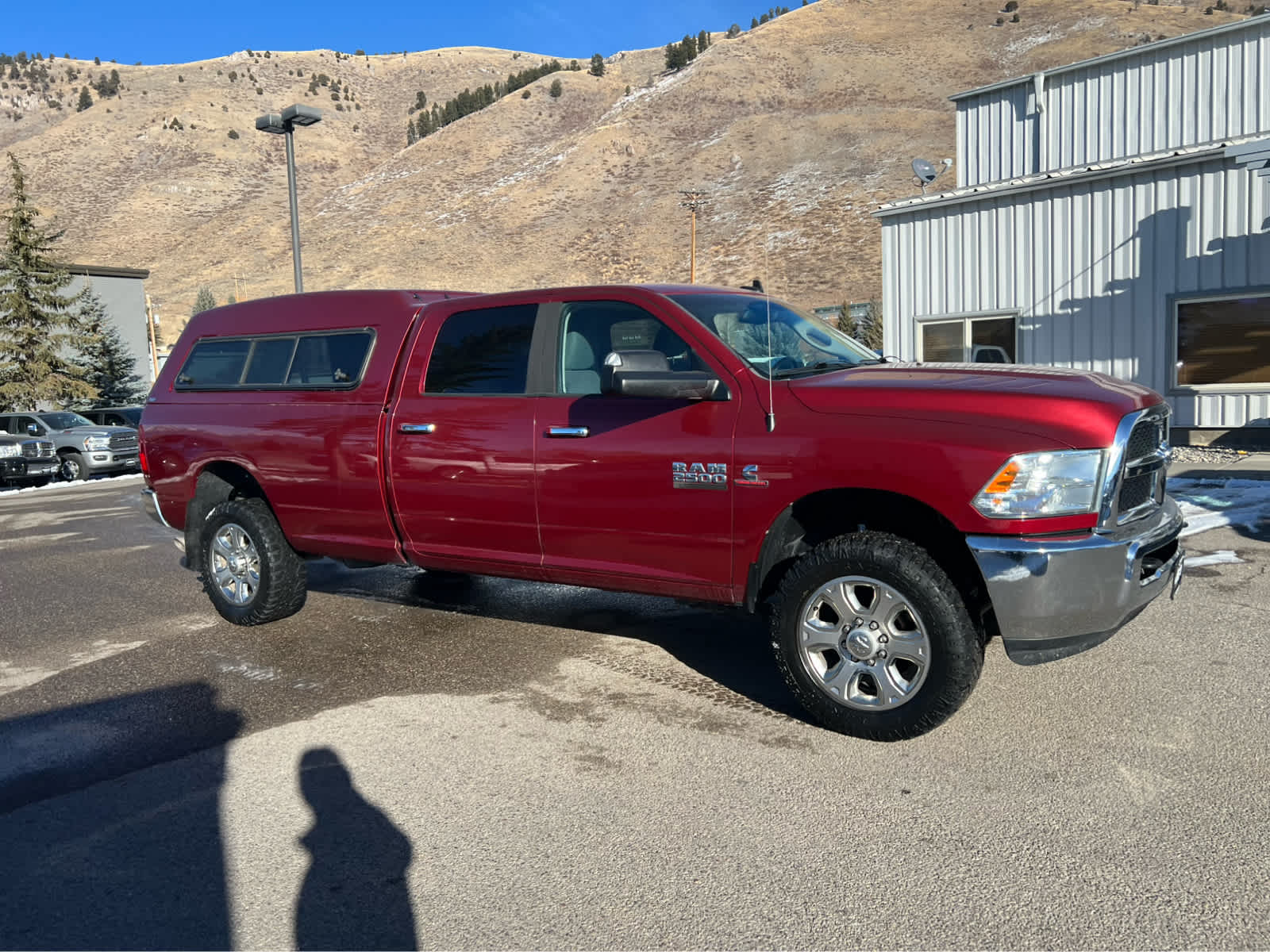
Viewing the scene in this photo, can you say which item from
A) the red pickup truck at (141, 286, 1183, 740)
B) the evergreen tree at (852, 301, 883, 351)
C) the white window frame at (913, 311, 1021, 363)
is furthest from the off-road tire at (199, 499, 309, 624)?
the evergreen tree at (852, 301, 883, 351)

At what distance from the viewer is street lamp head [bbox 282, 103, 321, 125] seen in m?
14.7

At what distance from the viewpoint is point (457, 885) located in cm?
304

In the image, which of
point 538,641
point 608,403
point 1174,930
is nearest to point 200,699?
point 538,641

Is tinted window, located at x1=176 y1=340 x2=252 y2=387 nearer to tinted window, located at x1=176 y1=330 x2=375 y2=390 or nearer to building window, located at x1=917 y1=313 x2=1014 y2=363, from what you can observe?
tinted window, located at x1=176 y1=330 x2=375 y2=390

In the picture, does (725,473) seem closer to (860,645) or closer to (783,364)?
(783,364)

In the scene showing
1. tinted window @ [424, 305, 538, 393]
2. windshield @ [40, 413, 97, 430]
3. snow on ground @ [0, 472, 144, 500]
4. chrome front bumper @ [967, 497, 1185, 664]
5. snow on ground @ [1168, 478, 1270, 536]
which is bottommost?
snow on ground @ [0, 472, 144, 500]

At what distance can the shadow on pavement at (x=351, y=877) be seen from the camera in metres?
2.79

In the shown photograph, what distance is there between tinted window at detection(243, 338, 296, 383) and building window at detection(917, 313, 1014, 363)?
10287 millimetres

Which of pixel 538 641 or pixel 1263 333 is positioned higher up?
pixel 1263 333

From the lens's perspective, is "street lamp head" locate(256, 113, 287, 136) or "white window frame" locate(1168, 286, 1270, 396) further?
"street lamp head" locate(256, 113, 287, 136)

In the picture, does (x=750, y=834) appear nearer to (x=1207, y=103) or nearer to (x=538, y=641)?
(x=538, y=641)

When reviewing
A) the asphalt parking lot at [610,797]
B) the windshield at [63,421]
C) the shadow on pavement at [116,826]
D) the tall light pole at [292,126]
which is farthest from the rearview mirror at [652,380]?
the windshield at [63,421]

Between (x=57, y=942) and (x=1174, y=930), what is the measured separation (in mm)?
3144

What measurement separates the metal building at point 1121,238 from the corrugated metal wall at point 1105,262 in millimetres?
18
